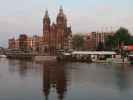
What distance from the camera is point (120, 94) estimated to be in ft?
63.4

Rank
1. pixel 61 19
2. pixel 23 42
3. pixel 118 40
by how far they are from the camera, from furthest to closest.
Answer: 1. pixel 23 42
2. pixel 61 19
3. pixel 118 40

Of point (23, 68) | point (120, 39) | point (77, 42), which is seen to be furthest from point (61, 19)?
point (23, 68)

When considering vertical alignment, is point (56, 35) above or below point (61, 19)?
below

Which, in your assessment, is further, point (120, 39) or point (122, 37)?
point (122, 37)

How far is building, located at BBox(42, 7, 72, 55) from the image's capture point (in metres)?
90.2

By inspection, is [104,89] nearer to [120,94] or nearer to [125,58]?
[120,94]

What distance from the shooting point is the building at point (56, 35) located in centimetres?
9025

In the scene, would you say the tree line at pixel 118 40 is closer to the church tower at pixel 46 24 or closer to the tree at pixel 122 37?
the tree at pixel 122 37

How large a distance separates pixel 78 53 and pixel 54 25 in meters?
26.2

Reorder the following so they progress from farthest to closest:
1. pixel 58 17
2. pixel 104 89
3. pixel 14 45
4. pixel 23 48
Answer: pixel 14 45 → pixel 23 48 → pixel 58 17 → pixel 104 89

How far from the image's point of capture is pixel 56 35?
3642 inches

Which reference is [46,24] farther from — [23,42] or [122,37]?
[23,42]

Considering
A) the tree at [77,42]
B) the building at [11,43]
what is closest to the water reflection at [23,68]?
the tree at [77,42]

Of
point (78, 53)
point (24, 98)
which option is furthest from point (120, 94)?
point (78, 53)
